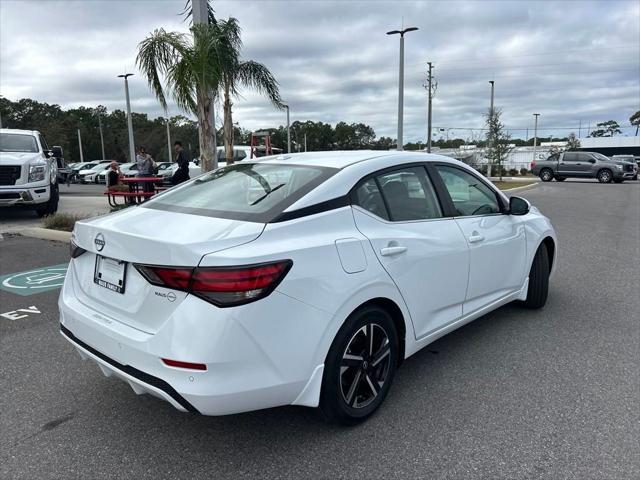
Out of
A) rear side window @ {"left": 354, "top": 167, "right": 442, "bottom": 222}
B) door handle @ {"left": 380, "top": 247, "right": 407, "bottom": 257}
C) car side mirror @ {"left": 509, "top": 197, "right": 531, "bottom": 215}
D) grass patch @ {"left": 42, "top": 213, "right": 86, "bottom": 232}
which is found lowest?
grass patch @ {"left": 42, "top": 213, "right": 86, "bottom": 232}

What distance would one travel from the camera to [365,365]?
2.97 meters

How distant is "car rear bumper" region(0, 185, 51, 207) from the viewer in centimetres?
1127

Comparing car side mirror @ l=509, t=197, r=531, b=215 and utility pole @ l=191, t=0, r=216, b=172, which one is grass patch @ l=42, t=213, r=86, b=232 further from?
car side mirror @ l=509, t=197, r=531, b=215

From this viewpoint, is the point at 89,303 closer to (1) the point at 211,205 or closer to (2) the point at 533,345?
(1) the point at 211,205

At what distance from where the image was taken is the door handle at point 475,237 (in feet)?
12.3

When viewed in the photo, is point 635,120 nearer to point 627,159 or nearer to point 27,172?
point 627,159

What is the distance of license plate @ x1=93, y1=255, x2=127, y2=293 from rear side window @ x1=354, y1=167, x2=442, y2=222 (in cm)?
138

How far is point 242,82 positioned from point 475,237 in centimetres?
989

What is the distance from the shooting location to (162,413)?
314cm

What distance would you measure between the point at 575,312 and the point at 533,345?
1178 millimetres

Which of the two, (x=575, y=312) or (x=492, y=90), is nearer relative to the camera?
(x=575, y=312)

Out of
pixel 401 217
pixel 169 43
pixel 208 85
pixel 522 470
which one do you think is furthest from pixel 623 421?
pixel 169 43

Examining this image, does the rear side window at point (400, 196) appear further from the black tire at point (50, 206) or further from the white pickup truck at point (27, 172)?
the black tire at point (50, 206)

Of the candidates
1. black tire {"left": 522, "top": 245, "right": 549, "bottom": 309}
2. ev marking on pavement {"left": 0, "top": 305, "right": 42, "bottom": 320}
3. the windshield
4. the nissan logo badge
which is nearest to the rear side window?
the nissan logo badge
